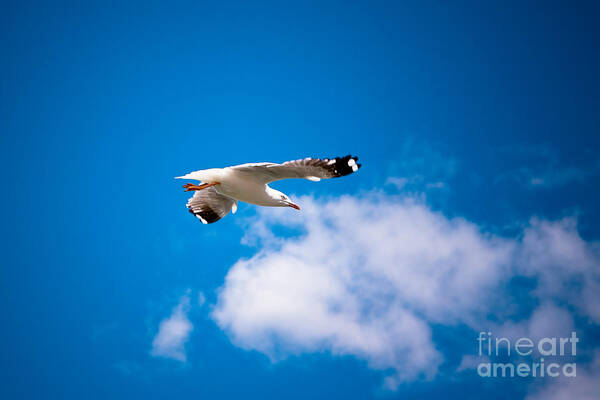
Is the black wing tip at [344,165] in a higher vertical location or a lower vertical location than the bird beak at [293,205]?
lower

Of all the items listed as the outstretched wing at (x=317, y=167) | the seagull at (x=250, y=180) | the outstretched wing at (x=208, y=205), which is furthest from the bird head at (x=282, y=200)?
the outstretched wing at (x=208, y=205)

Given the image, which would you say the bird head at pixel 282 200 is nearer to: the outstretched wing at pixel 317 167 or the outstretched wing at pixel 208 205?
the outstretched wing at pixel 317 167

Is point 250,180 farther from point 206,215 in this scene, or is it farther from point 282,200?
point 206,215

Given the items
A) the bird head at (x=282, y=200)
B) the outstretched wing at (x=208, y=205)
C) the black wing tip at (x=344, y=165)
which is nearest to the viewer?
the black wing tip at (x=344, y=165)

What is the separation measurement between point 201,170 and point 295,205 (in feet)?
3.98

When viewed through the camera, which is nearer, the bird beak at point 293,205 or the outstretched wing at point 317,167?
the outstretched wing at point 317,167

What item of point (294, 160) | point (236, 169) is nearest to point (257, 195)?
point (236, 169)

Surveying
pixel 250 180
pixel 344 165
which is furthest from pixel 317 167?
pixel 250 180

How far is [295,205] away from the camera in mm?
6785

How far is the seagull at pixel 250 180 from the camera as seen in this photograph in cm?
527

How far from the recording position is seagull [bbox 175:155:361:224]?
17.3 ft

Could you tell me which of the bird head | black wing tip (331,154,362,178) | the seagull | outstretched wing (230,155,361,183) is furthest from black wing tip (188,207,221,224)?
black wing tip (331,154,362,178)

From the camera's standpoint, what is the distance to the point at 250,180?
6297 millimetres

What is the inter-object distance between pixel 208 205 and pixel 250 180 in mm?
1630
